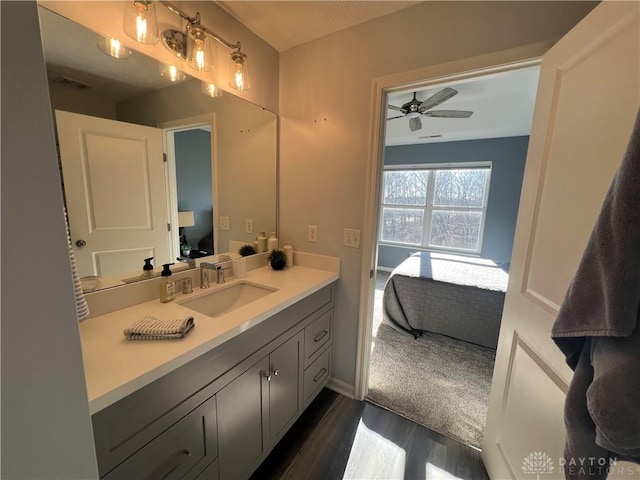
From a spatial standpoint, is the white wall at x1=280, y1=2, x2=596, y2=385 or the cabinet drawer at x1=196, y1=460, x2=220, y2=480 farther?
the white wall at x1=280, y1=2, x2=596, y2=385

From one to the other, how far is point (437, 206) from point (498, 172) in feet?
3.34

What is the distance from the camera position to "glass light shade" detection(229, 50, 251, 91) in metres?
1.39

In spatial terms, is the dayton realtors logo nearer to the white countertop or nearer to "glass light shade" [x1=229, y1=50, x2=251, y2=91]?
the white countertop

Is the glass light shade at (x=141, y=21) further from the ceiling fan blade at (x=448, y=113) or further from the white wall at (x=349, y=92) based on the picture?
the ceiling fan blade at (x=448, y=113)

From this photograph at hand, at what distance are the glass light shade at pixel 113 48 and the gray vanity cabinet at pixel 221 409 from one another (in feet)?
4.05

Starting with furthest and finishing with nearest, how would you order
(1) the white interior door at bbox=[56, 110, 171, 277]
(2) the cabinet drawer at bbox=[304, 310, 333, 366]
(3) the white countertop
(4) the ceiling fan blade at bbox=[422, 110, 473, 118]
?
1. (4) the ceiling fan blade at bbox=[422, 110, 473, 118]
2. (2) the cabinet drawer at bbox=[304, 310, 333, 366]
3. (1) the white interior door at bbox=[56, 110, 171, 277]
4. (3) the white countertop

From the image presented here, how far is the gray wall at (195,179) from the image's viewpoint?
1365 mm

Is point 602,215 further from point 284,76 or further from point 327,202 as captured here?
point 284,76

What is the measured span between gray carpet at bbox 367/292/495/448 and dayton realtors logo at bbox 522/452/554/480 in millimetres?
534

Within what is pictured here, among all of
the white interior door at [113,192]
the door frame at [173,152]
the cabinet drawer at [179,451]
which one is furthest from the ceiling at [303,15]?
the cabinet drawer at [179,451]

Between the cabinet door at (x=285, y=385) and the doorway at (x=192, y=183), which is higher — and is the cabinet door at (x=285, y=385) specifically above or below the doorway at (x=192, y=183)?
below

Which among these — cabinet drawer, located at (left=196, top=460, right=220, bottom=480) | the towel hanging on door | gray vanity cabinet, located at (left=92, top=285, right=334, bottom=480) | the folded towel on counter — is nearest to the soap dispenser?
the folded towel on counter

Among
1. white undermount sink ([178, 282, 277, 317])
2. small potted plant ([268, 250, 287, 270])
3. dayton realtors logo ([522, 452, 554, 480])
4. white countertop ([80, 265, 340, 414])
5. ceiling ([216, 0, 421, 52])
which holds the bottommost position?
dayton realtors logo ([522, 452, 554, 480])

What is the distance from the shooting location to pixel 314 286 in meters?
1.47
